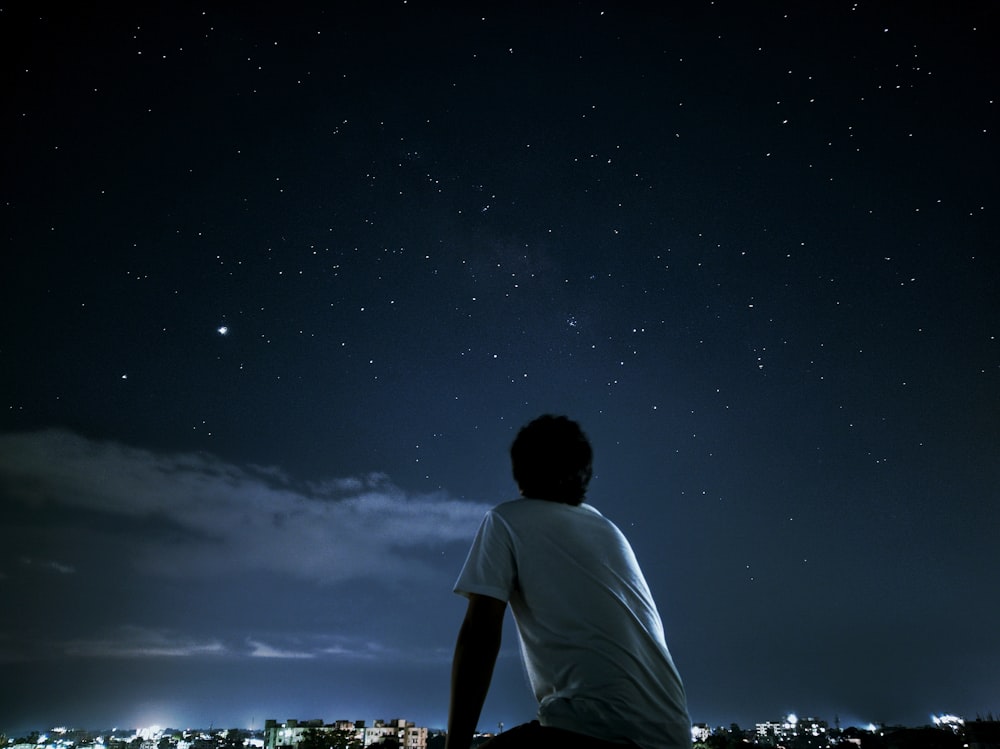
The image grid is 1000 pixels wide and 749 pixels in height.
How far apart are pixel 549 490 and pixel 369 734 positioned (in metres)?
56.0

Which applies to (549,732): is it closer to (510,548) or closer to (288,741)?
(510,548)

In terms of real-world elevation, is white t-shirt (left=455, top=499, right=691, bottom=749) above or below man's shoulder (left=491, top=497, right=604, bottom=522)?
below

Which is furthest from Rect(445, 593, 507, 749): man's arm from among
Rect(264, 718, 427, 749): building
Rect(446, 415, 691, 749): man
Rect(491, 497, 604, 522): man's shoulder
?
Rect(264, 718, 427, 749): building

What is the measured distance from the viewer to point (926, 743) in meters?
10.4

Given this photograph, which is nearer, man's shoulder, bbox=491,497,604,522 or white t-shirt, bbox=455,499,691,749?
white t-shirt, bbox=455,499,691,749

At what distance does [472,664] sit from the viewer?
113 cm

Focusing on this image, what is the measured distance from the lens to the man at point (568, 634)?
1.09 metres

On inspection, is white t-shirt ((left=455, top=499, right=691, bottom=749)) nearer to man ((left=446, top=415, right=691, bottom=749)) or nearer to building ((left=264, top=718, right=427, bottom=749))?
man ((left=446, top=415, right=691, bottom=749))

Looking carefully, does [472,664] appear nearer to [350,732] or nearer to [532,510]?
[532,510]

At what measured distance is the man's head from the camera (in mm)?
1454

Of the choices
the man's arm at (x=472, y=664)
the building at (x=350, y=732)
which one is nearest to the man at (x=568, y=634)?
the man's arm at (x=472, y=664)

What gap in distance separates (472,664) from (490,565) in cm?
21

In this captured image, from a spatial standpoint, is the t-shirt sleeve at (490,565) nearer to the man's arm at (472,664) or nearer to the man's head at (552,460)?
the man's arm at (472,664)

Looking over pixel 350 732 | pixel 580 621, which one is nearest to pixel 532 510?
pixel 580 621
